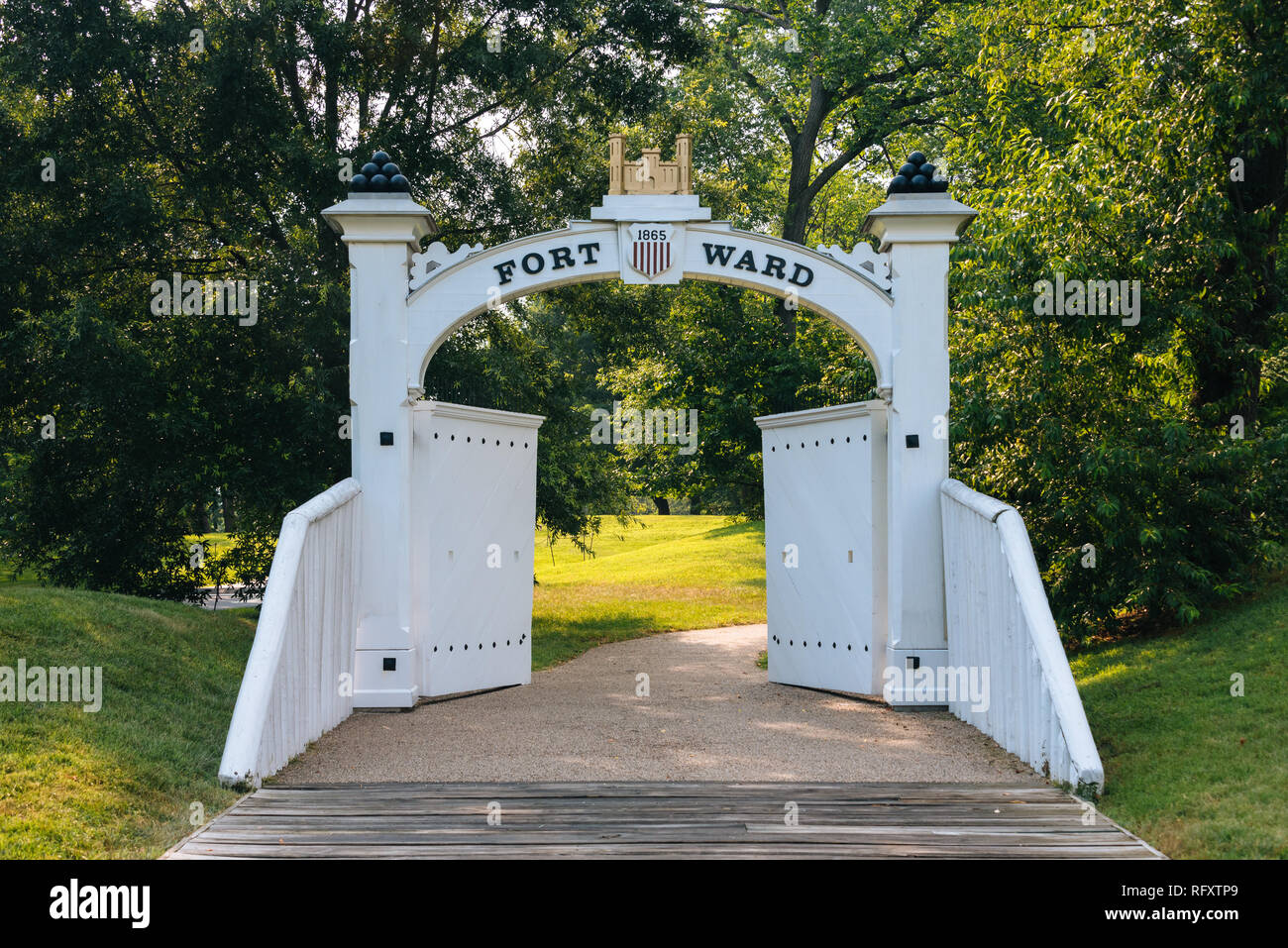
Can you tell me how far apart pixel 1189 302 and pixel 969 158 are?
528 cm

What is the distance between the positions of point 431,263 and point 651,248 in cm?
188

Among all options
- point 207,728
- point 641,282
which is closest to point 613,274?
point 641,282

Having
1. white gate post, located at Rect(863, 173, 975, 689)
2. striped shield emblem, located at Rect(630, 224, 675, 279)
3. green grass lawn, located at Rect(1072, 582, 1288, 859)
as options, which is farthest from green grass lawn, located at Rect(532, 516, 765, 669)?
green grass lawn, located at Rect(1072, 582, 1288, 859)

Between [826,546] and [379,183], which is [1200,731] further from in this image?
[379,183]

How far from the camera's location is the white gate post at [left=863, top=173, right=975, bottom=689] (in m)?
9.02

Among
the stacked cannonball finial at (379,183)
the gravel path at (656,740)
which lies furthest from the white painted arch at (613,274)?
the gravel path at (656,740)

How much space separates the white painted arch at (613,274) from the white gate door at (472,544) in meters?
0.72

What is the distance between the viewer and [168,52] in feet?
43.2

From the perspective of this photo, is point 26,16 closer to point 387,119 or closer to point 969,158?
point 387,119

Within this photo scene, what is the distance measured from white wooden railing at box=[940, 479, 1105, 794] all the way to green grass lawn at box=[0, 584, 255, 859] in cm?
458

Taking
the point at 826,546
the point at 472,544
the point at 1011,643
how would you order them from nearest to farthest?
the point at 1011,643, the point at 472,544, the point at 826,546

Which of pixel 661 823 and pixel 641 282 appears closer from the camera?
pixel 661 823

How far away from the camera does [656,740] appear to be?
778 cm

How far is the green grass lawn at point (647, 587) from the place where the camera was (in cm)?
1689
